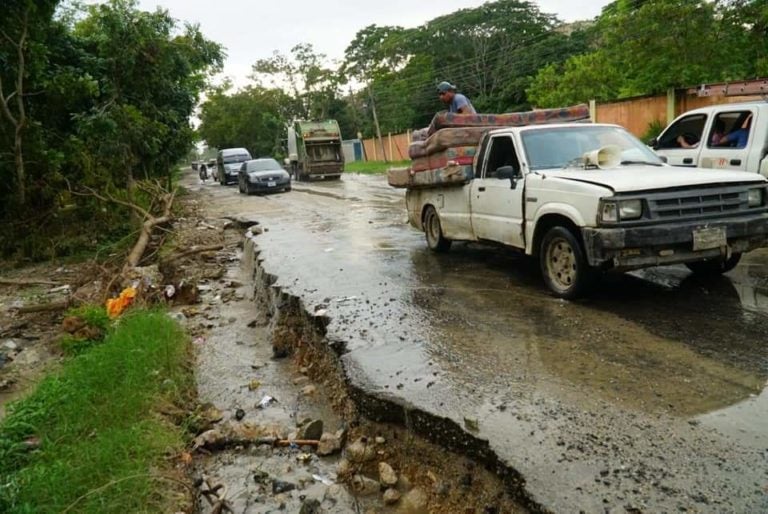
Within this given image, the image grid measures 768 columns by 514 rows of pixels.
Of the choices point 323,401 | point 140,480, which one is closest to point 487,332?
point 323,401

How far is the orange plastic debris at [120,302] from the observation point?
24.4ft

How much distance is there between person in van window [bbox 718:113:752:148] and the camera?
7641mm

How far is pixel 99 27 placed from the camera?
13641 mm

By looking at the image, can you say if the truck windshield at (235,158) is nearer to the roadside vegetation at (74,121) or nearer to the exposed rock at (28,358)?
the roadside vegetation at (74,121)

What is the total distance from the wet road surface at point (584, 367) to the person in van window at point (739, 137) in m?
1.68

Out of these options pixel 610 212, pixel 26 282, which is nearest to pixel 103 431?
pixel 610 212

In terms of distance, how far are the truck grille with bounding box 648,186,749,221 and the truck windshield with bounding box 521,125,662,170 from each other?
96cm

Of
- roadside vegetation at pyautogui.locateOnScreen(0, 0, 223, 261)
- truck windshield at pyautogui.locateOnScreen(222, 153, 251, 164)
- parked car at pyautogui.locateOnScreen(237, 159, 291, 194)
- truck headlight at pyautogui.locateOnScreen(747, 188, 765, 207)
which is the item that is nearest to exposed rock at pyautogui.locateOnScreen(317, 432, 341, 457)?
truck headlight at pyautogui.locateOnScreen(747, 188, 765, 207)

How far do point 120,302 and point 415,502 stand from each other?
5679mm

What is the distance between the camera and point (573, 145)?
20.5 feet

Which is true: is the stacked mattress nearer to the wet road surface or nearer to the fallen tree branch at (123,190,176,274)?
the wet road surface

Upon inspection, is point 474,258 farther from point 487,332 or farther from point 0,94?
point 0,94

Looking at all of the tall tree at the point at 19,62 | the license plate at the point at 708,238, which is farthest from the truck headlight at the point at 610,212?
the tall tree at the point at 19,62

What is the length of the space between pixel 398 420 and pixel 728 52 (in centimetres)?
1719
